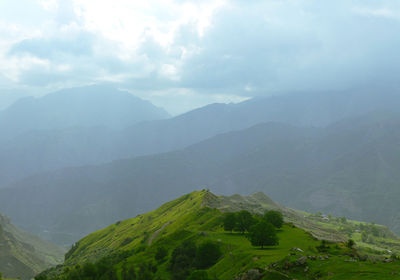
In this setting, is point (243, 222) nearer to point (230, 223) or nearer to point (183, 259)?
point (230, 223)

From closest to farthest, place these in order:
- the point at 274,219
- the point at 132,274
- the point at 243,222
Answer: the point at 132,274
the point at 243,222
the point at 274,219

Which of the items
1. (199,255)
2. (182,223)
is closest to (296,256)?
(199,255)

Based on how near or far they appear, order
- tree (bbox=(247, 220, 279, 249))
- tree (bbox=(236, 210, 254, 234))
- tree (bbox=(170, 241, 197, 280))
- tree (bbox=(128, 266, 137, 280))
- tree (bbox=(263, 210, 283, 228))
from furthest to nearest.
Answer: tree (bbox=(263, 210, 283, 228)) → tree (bbox=(236, 210, 254, 234)) → tree (bbox=(128, 266, 137, 280)) → tree (bbox=(170, 241, 197, 280)) → tree (bbox=(247, 220, 279, 249))

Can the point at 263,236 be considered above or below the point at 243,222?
above

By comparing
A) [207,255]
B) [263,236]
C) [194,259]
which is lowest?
[194,259]

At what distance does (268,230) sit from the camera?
59875 mm

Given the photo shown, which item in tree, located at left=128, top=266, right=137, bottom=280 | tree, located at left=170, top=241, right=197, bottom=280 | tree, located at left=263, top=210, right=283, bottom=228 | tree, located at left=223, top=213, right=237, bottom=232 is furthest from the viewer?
tree, located at left=223, top=213, right=237, bottom=232

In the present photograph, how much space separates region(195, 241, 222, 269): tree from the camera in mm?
61553

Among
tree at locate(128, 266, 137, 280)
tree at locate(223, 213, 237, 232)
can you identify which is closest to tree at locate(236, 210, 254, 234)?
tree at locate(223, 213, 237, 232)

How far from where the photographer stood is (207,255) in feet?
204

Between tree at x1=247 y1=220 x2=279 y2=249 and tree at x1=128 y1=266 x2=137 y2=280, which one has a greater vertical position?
tree at x1=247 y1=220 x2=279 y2=249

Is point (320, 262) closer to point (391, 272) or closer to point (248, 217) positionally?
point (391, 272)

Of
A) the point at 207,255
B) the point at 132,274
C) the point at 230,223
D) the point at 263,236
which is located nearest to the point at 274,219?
the point at 230,223

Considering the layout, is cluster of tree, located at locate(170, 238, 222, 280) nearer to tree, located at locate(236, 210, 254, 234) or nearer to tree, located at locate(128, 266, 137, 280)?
tree, located at locate(128, 266, 137, 280)
